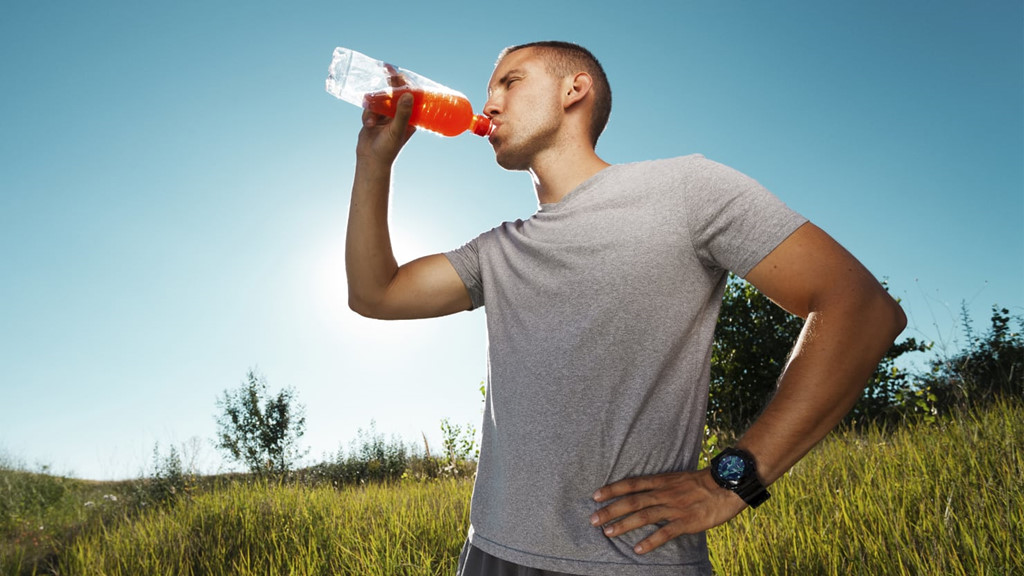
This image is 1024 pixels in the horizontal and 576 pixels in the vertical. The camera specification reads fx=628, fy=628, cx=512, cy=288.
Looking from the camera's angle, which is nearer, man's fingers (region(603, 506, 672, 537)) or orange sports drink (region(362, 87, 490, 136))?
man's fingers (region(603, 506, 672, 537))

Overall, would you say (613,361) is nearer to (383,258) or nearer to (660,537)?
(660,537)

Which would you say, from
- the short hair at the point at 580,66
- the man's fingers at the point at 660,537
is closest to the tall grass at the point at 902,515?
the man's fingers at the point at 660,537

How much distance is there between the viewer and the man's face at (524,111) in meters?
2.12

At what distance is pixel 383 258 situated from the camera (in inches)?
83.5

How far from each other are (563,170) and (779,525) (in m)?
2.45

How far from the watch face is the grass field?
1591mm

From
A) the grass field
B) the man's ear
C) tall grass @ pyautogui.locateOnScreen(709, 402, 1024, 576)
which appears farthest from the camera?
the grass field

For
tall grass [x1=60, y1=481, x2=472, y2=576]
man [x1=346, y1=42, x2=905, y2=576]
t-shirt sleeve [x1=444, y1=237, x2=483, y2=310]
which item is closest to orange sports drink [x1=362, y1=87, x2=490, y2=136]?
t-shirt sleeve [x1=444, y1=237, x2=483, y2=310]

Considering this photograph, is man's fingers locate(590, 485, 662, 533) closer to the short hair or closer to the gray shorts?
the gray shorts

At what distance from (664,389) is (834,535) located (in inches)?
81.1

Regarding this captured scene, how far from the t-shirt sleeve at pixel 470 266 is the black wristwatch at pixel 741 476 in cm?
97

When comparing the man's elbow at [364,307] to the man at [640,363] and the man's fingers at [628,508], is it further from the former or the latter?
the man's fingers at [628,508]

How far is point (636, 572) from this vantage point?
1.41m

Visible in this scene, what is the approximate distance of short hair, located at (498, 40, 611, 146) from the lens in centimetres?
224
